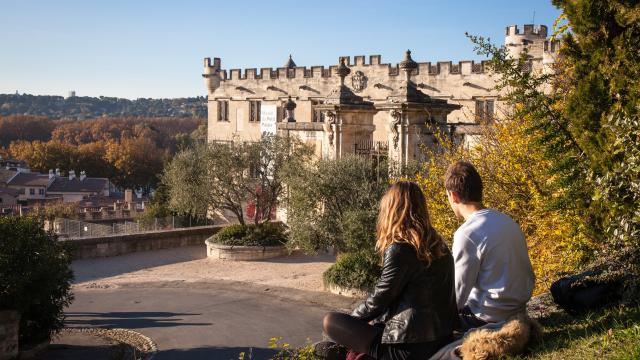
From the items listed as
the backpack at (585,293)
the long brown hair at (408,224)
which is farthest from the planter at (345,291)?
the long brown hair at (408,224)

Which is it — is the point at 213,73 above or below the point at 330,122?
above

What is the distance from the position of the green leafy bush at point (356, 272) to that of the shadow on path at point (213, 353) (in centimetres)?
449

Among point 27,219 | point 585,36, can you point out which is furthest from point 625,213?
point 27,219

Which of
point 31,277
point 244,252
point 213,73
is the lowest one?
point 244,252

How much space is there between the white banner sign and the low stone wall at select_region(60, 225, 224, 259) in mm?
18098

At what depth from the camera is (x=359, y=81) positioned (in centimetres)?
3772

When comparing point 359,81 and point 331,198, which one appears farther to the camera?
point 359,81

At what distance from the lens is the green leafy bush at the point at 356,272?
54.2 feet

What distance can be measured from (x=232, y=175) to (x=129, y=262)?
5.13 meters

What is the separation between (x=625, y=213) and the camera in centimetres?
617

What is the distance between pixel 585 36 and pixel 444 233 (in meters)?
5.00

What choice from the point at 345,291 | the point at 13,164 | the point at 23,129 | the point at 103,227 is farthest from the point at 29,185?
the point at 345,291

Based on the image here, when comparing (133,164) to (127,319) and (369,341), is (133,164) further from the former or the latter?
(369,341)

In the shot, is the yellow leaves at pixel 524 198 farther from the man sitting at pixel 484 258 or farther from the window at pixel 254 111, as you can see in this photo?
the window at pixel 254 111
